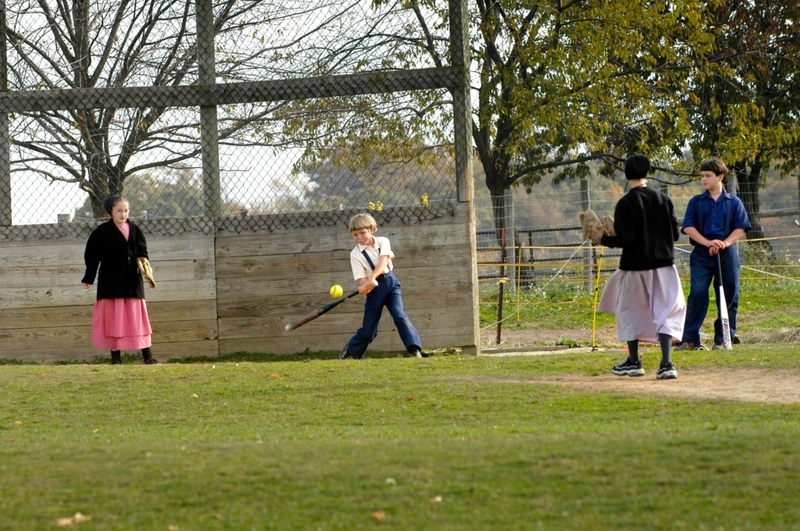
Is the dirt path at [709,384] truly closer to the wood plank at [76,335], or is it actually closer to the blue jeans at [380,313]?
the blue jeans at [380,313]

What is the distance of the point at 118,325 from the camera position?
10742mm

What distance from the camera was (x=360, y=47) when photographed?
11.9 metres

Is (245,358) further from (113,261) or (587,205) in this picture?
(587,205)

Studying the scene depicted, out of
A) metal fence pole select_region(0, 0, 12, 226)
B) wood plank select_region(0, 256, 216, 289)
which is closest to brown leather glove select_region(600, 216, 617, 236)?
wood plank select_region(0, 256, 216, 289)

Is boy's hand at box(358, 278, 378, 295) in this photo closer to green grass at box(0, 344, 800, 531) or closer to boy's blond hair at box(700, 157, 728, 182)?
green grass at box(0, 344, 800, 531)

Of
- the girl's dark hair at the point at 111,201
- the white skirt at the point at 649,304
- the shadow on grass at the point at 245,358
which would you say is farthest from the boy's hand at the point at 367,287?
the girl's dark hair at the point at 111,201

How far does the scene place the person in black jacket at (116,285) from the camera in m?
10.7

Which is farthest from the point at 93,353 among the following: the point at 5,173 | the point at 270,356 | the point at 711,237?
the point at 711,237

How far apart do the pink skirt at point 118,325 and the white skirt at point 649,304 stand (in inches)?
195

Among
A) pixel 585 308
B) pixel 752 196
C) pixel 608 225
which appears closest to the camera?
pixel 608 225

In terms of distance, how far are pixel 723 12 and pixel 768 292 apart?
8.86 meters

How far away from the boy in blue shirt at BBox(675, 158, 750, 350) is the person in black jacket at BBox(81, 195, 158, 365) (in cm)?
544

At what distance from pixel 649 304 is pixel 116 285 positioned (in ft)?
17.7

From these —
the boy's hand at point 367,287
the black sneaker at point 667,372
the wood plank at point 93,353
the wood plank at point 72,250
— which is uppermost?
the wood plank at point 72,250
